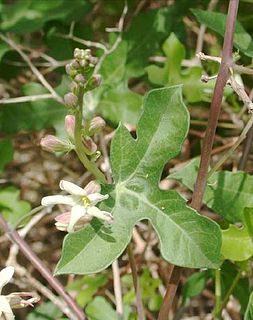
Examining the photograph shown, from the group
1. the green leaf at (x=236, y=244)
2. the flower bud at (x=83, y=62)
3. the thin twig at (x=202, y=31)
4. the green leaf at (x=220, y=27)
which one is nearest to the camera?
the flower bud at (x=83, y=62)

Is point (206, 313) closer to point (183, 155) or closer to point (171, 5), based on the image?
point (183, 155)

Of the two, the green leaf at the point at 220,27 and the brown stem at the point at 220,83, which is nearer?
the brown stem at the point at 220,83

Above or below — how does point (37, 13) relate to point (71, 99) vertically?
below

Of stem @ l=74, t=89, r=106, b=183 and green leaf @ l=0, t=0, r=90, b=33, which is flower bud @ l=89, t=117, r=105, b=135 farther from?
green leaf @ l=0, t=0, r=90, b=33

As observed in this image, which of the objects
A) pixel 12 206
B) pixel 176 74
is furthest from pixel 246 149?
pixel 12 206

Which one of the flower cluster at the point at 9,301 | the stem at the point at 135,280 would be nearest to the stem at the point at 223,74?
the stem at the point at 135,280

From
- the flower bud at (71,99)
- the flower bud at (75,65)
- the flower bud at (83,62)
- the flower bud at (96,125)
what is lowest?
the flower bud at (96,125)

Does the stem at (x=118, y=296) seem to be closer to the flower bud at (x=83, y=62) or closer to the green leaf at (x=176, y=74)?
the green leaf at (x=176, y=74)

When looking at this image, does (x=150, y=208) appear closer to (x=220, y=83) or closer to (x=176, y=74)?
(x=220, y=83)

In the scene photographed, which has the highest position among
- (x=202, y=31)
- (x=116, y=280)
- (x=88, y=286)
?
(x=202, y=31)
